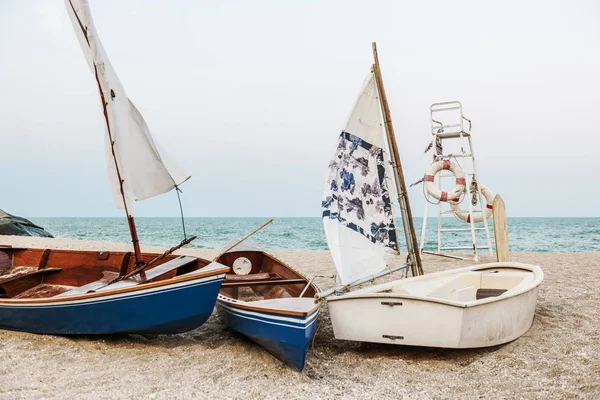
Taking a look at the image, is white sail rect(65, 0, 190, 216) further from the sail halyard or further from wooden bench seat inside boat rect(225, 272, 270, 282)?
wooden bench seat inside boat rect(225, 272, 270, 282)

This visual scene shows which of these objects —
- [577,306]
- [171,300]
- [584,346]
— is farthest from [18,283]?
[577,306]

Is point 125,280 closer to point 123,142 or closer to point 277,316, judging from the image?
point 123,142

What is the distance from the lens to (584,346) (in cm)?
544

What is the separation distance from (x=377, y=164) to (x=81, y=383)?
4062 mm

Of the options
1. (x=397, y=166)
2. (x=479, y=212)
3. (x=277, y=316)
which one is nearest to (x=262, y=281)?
(x=277, y=316)

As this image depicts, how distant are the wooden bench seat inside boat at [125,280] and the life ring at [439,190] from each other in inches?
279

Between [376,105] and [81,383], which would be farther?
[376,105]

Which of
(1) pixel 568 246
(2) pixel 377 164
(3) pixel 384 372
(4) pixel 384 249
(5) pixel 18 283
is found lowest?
(1) pixel 568 246

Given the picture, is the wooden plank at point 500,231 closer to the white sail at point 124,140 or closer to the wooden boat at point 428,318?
the wooden boat at point 428,318

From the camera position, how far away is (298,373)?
499 centimetres

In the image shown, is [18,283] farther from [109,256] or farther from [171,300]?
[171,300]

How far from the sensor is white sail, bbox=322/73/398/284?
5836 millimetres

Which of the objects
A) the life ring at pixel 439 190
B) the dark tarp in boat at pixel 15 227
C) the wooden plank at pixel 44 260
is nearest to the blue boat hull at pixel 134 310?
the wooden plank at pixel 44 260

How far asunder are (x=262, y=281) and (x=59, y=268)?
3.32 meters
